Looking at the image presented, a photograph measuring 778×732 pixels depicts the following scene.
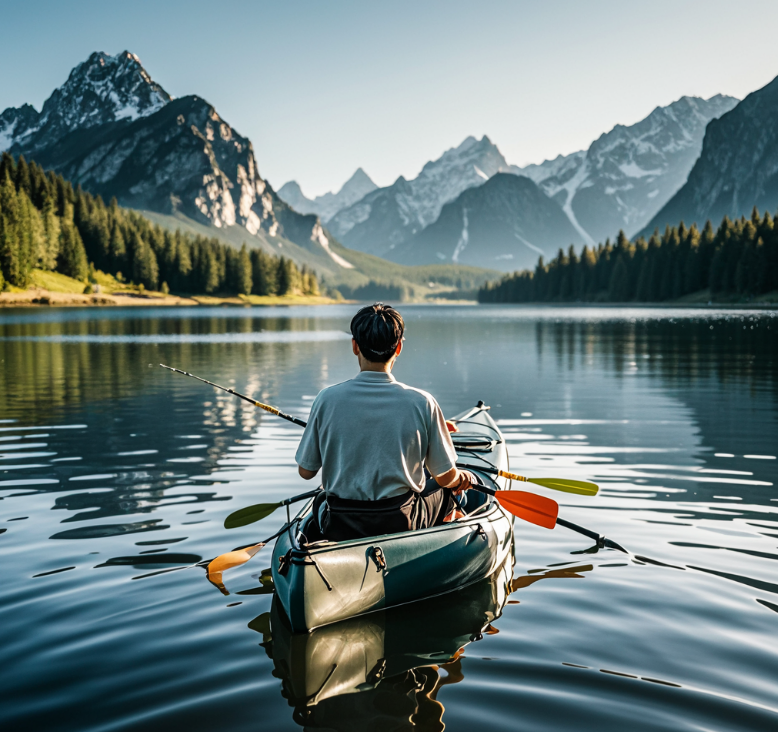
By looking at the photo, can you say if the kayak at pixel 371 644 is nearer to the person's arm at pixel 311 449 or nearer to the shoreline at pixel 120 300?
the person's arm at pixel 311 449

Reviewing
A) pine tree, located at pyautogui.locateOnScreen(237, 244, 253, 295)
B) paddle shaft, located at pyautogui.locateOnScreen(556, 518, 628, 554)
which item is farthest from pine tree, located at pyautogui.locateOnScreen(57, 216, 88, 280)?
paddle shaft, located at pyautogui.locateOnScreen(556, 518, 628, 554)

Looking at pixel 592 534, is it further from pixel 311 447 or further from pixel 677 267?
pixel 677 267

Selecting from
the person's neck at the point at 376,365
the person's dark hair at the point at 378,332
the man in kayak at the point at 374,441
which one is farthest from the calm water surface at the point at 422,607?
the person's dark hair at the point at 378,332

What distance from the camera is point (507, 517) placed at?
877cm

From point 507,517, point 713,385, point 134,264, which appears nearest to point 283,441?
point 507,517

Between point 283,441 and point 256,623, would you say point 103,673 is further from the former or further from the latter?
point 283,441

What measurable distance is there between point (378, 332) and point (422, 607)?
A: 126 inches

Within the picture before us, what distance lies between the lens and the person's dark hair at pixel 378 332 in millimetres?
6297

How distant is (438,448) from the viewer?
6.65 metres

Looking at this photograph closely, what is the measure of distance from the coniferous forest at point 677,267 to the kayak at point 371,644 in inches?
4843

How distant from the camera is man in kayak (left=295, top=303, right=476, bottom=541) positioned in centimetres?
637

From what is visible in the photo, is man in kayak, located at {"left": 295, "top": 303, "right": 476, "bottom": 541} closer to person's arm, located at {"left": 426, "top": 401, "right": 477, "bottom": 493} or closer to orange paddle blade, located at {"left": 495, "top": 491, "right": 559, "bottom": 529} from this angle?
person's arm, located at {"left": 426, "top": 401, "right": 477, "bottom": 493}

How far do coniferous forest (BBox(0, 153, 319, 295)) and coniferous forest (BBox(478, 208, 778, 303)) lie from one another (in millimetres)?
80203

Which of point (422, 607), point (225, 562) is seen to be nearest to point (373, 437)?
point (422, 607)
